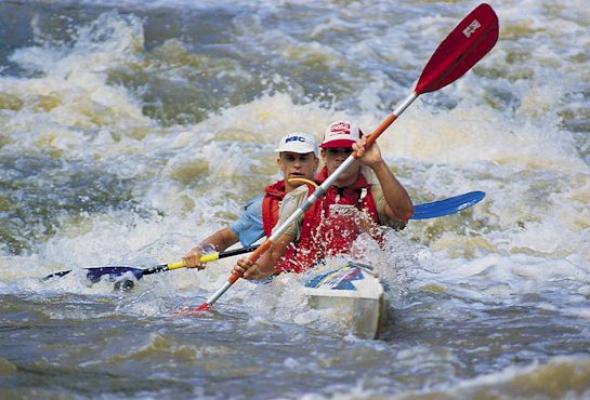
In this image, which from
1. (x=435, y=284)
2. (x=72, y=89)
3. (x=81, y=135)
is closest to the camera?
(x=435, y=284)

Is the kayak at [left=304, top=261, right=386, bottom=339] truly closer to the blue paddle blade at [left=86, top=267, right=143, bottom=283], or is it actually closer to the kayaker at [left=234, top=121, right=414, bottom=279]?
the kayaker at [left=234, top=121, right=414, bottom=279]

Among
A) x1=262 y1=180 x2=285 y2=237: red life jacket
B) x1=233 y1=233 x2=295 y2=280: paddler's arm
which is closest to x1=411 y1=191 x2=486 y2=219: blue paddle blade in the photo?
x1=262 y1=180 x2=285 y2=237: red life jacket

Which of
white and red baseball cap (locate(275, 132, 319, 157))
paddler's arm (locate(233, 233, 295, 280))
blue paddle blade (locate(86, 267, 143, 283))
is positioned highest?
white and red baseball cap (locate(275, 132, 319, 157))

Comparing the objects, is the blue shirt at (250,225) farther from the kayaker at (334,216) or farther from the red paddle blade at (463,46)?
the red paddle blade at (463,46)

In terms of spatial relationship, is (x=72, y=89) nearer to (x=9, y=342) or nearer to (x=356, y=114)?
(x=356, y=114)

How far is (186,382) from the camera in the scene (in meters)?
3.95

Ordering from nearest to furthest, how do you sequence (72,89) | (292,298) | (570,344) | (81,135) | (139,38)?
(570,344)
(292,298)
(81,135)
(72,89)
(139,38)

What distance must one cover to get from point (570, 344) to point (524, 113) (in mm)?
5973

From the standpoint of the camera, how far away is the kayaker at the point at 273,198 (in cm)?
538

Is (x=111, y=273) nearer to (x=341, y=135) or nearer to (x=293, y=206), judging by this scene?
(x=293, y=206)

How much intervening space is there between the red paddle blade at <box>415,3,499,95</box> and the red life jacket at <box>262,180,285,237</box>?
91 cm

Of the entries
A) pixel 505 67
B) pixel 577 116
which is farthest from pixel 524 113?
pixel 505 67

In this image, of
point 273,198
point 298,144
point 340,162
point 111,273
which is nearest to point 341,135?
point 340,162

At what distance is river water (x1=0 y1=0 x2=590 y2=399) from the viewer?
4.15 metres
